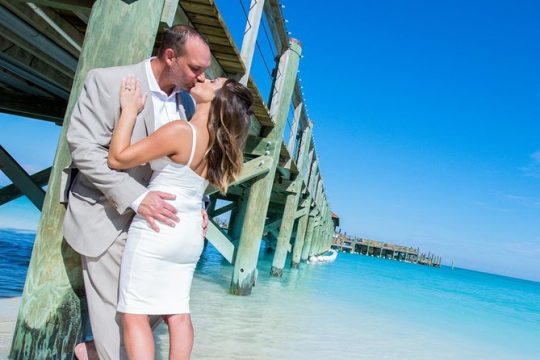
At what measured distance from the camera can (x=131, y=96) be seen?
2.02m

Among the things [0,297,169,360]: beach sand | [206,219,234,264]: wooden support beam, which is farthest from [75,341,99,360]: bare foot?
[206,219,234,264]: wooden support beam

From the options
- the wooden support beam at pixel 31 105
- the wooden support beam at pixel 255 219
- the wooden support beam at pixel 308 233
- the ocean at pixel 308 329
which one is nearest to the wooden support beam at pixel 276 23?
the wooden support beam at pixel 255 219

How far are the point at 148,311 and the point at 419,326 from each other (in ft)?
24.1

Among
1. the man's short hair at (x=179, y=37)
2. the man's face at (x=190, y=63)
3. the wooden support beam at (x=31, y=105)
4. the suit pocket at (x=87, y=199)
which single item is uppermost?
the wooden support beam at (x=31, y=105)

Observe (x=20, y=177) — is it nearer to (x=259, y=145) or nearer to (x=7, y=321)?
(x=7, y=321)

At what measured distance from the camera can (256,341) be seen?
4414 mm

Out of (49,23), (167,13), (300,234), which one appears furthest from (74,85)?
(300,234)

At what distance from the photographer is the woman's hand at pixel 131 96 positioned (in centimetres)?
199

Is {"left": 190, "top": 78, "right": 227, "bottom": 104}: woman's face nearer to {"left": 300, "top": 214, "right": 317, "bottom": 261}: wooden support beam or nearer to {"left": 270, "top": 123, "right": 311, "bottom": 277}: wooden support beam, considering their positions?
{"left": 270, "top": 123, "right": 311, "bottom": 277}: wooden support beam

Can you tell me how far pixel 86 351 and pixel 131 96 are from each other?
1.19 meters

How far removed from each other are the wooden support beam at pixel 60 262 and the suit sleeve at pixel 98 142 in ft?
1.18

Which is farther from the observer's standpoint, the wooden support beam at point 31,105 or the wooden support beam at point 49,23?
the wooden support beam at point 31,105

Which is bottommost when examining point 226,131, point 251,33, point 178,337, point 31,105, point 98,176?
point 178,337

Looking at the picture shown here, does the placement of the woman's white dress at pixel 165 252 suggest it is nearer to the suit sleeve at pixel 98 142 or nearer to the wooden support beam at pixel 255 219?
the suit sleeve at pixel 98 142
